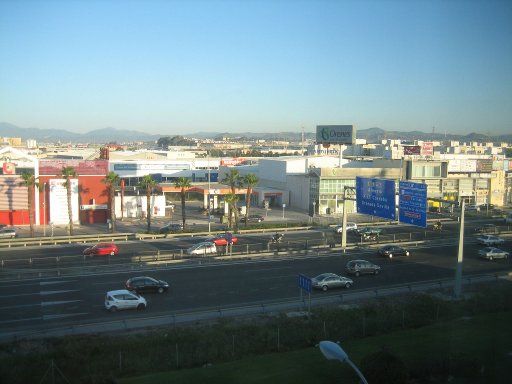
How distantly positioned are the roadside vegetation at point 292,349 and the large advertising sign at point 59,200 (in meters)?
29.3

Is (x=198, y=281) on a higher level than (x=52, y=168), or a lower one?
lower

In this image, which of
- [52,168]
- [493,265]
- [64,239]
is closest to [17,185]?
[52,168]

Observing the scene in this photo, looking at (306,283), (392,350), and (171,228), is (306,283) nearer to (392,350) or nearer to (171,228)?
(392,350)

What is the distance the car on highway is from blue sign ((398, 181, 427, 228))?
6.60m

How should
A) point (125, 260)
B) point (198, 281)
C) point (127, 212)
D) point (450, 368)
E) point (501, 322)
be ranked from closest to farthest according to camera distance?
point (450, 368)
point (501, 322)
point (198, 281)
point (125, 260)
point (127, 212)

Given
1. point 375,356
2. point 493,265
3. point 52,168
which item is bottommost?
point 493,265

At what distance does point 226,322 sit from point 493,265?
20272 mm

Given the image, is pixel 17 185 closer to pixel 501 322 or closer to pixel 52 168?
pixel 52 168

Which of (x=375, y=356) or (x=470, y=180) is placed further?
(x=470, y=180)

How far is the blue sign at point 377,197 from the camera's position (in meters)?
32.8

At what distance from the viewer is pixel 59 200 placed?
45.3m

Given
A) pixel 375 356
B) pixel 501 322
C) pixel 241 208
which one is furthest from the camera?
pixel 241 208

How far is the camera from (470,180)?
6266 cm

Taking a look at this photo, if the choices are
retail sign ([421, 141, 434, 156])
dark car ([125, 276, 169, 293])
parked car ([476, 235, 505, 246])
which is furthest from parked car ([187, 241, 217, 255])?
retail sign ([421, 141, 434, 156])
